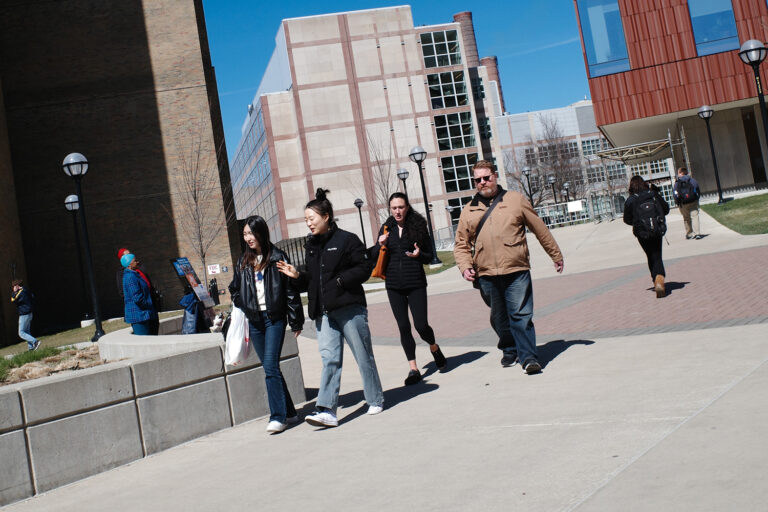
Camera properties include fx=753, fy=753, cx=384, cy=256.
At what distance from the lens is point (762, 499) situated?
3.11 meters

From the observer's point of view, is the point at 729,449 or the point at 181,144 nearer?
the point at 729,449

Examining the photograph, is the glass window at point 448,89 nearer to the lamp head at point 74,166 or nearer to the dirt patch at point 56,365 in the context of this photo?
the lamp head at point 74,166

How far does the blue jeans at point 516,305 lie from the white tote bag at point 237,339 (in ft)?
7.76

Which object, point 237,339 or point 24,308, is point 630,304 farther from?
point 24,308

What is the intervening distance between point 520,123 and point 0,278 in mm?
97534

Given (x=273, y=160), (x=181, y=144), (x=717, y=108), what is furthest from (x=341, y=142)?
(x=717, y=108)

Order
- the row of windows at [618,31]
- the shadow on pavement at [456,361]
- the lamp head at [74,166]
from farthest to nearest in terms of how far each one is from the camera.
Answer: the row of windows at [618,31] → the lamp head at [74,166] → the shadow on pavement at [456,361]

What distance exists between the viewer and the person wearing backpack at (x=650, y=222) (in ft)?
35.5

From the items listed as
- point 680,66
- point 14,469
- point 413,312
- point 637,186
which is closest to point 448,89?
point 680,66

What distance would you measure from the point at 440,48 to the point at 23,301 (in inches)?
2360

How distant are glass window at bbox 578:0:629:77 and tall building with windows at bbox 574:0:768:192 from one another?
50 millimetres

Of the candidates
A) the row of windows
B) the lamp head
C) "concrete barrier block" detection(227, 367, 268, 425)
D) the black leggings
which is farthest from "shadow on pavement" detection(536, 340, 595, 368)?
the row of windows

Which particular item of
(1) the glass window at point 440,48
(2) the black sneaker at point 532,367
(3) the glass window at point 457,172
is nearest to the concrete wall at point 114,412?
(2) the black sneaker at point 532,367

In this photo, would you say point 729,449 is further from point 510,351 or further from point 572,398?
point 510,351
